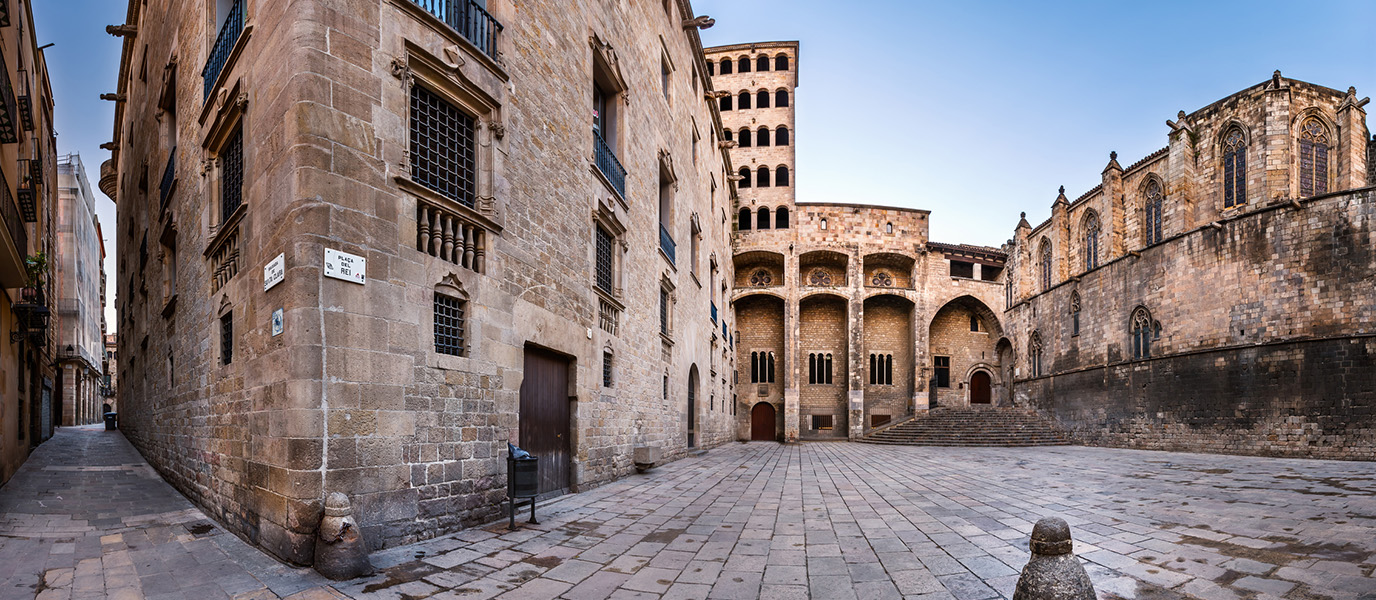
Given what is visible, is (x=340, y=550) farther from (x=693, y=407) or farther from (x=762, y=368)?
(x=762, y=368)

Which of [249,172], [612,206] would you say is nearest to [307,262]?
[249,172]

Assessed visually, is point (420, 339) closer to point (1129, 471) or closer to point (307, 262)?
point (307, 262)

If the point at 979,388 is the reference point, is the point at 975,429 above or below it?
below

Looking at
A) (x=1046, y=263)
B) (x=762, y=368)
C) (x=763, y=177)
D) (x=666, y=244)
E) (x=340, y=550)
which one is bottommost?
(x=762, y=368)

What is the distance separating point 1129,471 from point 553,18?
14.3 metres

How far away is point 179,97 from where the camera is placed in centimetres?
1038

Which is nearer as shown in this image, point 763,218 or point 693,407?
point 693,407

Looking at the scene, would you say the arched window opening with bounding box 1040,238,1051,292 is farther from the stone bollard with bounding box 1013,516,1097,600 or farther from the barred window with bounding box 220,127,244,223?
the barred window with bounding box 220,127,244,223

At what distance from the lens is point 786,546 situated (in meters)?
6.02

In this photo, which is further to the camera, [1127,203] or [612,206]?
[1127,203]

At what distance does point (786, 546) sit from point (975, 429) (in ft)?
77.6

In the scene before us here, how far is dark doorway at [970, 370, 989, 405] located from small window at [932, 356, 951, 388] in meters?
1.43

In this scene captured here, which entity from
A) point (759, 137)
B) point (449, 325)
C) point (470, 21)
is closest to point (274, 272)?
point (449, 325)

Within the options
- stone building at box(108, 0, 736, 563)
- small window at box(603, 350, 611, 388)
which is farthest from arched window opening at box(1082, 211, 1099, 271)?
small window at box(603, 350, 611, 388)
